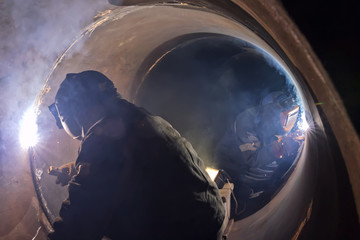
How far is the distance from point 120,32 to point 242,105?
10.6ft

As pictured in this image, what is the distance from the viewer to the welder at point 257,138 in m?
5.66

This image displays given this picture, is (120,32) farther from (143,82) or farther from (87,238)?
(87,238)

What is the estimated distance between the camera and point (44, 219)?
3072mm

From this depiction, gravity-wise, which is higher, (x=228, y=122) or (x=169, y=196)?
(x=228, y=122)

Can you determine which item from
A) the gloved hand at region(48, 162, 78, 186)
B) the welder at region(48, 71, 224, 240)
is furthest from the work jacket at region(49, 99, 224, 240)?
the gloved hand at region(48, 162, 78, 186)

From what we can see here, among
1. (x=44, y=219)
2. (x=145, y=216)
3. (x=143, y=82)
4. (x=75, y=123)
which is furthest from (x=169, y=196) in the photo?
(x=143, y=82)

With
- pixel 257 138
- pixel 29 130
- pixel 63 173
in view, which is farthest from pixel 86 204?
pixel 257 138

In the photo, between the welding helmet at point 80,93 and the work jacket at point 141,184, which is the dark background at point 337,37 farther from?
the welding helmet at point 80,93

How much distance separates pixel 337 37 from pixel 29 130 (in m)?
2.99

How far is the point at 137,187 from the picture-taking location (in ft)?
7.66

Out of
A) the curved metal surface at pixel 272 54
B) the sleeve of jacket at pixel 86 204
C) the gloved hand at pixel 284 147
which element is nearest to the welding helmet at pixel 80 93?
the curved metal surface at pixel 272 54

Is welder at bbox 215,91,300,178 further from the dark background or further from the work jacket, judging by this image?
the dark background

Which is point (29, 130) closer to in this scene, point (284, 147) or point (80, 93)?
point (80, 93)

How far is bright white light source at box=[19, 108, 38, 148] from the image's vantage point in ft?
9.27
